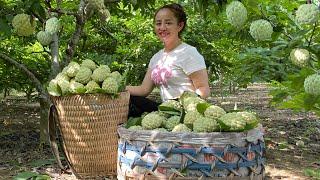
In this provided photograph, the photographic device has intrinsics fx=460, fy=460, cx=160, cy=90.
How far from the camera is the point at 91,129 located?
8.98ft

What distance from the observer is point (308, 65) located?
7.17 feet

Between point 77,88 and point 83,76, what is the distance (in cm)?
9

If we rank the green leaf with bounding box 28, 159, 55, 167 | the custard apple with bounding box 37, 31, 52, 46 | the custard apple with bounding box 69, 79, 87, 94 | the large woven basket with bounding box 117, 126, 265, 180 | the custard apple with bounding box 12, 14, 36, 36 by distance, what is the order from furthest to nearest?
the custard apple with bounding box 37, 31, 52, 46
the green leaf with bounding box 28, 159, 55, 167
the custard apple with bounding box 12, 14, 36, 36
the custard apple with bounding box 69, 79, 87, 94
the large woven basket with bounding box 117, 126, 265, 180

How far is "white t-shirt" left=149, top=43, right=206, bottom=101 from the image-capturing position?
118 inches

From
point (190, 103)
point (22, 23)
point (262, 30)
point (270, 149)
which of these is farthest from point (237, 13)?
point (270, 149)

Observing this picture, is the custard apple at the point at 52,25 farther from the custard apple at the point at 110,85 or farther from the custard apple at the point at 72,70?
the custard apple at the point at 110,85

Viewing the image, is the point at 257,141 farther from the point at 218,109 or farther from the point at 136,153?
the point at 136,153

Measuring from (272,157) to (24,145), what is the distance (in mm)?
2063

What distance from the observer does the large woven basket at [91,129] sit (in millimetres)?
2717

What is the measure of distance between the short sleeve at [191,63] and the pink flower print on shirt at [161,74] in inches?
4.2

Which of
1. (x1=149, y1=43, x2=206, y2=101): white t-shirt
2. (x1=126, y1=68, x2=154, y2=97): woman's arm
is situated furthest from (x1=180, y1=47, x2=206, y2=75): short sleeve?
(x1=126, y1=68, x2=154, y2=97): woman's arm

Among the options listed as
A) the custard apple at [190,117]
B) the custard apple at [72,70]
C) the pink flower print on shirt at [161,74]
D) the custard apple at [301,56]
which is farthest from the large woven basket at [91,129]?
the custard apple at [301,56]

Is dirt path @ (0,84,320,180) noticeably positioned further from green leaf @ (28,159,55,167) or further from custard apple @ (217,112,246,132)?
custard apple @ (217,112,246,132)

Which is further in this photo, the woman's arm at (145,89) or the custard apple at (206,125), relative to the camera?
the woman's arm at (145,89)
